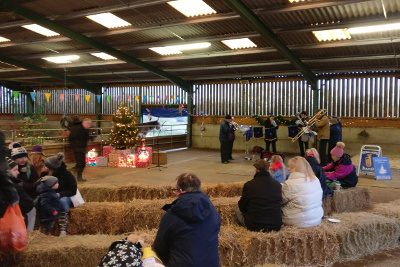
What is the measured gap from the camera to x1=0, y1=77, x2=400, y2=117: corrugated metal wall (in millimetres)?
13430

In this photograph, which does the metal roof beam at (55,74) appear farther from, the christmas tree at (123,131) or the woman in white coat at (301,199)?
the woman in white coat at (301,199)

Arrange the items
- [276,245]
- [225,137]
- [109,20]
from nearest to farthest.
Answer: [276,245]
[109,20]
[225,137]

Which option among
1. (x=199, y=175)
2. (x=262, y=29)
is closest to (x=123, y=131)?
(x=199, y=175)

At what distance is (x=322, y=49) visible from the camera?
37.4 feet

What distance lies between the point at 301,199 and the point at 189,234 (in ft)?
6.47

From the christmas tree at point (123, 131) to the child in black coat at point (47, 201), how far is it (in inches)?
250

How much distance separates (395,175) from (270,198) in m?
7.03

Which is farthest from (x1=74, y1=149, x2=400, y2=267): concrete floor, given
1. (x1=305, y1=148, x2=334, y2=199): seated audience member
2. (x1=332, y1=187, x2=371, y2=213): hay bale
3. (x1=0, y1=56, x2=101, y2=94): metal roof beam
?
(x1=0, y1=56, x2=101, y2=94): metal roof beam

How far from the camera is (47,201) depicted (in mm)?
4594

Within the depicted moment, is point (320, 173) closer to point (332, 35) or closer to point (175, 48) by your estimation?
point (332, 35)

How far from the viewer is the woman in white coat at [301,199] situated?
434 centimetres

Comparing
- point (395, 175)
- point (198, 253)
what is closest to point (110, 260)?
point (198, 253)

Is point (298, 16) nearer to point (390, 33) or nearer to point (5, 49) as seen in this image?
point (390, 33)

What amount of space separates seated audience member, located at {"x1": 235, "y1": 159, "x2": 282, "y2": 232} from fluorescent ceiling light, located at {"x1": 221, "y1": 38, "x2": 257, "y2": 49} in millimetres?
7623
